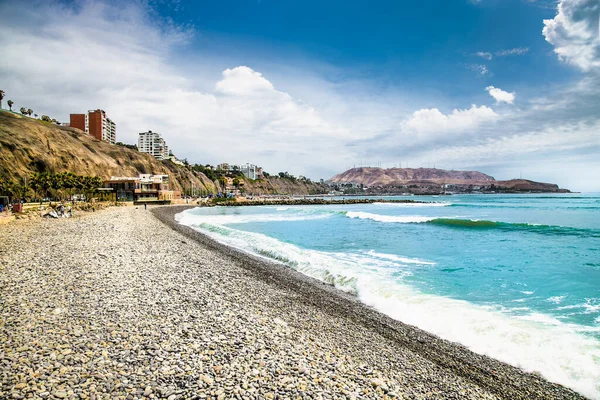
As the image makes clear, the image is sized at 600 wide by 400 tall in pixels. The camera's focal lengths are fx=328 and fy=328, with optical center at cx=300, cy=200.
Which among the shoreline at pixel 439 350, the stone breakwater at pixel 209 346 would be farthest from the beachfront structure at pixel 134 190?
the shoreline at pixel 439 350

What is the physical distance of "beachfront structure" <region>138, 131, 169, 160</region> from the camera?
155 meters

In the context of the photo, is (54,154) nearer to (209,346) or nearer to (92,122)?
(209,346)

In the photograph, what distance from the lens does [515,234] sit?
2253cm

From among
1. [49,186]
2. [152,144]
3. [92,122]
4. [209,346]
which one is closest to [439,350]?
[209,346]

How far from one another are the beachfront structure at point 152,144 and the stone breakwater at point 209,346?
162 meters

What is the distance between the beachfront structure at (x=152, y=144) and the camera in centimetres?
15462

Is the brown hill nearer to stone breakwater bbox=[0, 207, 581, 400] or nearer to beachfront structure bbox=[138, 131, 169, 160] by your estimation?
stone breakwater bbox=[0, 207, 581, 400]

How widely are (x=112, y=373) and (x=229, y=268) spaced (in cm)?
728

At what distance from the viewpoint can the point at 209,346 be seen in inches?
184

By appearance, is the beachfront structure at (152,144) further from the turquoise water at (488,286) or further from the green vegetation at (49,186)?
the turquoise water at (488,286)

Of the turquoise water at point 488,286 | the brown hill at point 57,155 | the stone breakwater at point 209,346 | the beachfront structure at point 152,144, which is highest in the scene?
the beachfront structure at point 152,144

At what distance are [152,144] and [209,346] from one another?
555 feet

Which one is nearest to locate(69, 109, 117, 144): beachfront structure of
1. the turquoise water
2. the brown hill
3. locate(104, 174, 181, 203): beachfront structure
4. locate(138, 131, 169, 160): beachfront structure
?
locate(138, 131, 169, 160): beachfront structure

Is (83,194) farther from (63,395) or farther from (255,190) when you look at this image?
(255,190)
